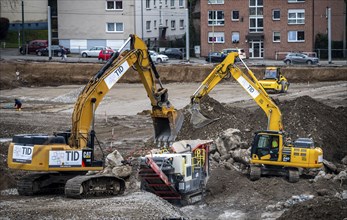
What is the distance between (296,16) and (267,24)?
95.4 inches

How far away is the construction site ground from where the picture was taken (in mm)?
23047

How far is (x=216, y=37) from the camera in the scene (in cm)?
7250

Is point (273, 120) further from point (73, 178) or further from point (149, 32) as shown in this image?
point (149, 32)

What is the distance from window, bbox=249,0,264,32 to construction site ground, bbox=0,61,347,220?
347 inches

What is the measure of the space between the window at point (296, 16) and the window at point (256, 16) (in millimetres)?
2252

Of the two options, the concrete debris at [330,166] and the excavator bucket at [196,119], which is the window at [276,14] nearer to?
the excavator bucket at [196,119]

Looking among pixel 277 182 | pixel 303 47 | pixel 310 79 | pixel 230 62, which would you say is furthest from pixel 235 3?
pixel 277 182

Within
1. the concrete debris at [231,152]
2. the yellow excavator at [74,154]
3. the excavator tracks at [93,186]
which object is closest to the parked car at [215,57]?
the concrete debris at [231,152]

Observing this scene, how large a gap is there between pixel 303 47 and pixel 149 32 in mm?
14348

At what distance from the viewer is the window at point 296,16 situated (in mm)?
68625

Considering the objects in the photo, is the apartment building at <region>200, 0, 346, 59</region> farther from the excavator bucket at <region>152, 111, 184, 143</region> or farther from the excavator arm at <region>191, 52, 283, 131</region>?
the excavator bucket at <region>152, 111, 184, 143</region>

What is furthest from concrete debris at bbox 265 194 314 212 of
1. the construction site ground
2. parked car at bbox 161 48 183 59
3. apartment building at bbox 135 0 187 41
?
apartment building at bbox 135 0 187 41

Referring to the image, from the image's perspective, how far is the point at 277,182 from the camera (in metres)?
28.6

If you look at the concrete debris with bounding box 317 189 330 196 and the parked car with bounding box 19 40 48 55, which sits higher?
the parked car with bounding box 19 40 48 55
